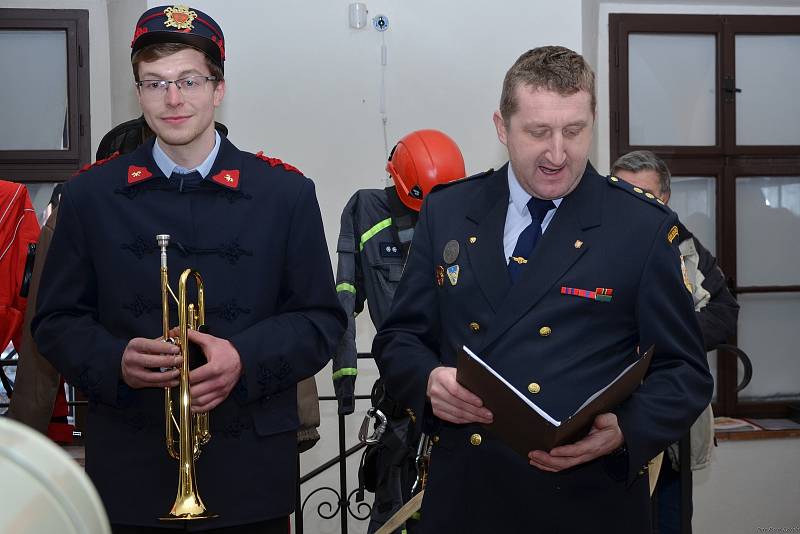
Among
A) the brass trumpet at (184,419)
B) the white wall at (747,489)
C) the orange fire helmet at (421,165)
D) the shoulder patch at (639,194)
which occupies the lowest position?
the white wall at (747,489)

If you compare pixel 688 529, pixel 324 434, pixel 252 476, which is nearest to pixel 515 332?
pixel 252 476

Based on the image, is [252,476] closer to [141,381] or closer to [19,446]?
[141,381]

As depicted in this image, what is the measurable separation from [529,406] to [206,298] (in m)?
0.71

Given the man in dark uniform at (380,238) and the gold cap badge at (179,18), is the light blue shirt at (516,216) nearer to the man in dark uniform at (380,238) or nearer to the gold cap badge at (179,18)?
the gold cap badge at (179,18)

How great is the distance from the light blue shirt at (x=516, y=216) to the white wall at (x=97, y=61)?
400cm

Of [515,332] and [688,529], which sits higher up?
[515,332]

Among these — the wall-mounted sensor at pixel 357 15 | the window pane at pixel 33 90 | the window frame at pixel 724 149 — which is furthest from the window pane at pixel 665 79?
the window pane at pixel 33 90

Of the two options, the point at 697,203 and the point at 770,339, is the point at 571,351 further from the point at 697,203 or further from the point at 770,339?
the point at 770,339

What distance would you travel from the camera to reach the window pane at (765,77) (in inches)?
215

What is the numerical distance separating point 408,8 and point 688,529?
305cm

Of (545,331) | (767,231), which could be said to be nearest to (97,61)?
(767,231)

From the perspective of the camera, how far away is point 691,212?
5523mm

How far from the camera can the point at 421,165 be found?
332cm

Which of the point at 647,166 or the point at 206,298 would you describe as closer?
the point at 206,298
